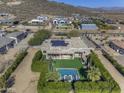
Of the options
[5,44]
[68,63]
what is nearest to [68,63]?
[68,63]

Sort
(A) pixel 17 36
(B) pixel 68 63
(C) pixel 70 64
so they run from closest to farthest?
1. (C) pixel 70 64
2. (B) pixel 68 63
3. (A) pixel 17 36

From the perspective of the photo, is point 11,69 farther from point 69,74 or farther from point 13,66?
point 69,74

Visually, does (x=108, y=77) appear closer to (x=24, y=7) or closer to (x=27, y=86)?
(x=27, y=86)

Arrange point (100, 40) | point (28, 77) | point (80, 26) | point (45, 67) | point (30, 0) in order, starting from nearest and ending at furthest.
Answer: point (28, 77) → point (45, 67) → point (100, 40) → point (80, 26) → point (30, 0)

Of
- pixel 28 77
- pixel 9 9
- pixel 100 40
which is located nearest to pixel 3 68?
pixel 28 77

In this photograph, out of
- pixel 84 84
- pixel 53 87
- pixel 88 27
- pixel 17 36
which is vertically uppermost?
pixel 84 84

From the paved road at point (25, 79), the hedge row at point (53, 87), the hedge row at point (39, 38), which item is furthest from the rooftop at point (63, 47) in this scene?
the hedge row at point (53, 87)

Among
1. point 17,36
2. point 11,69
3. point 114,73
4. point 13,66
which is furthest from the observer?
point 17,36
